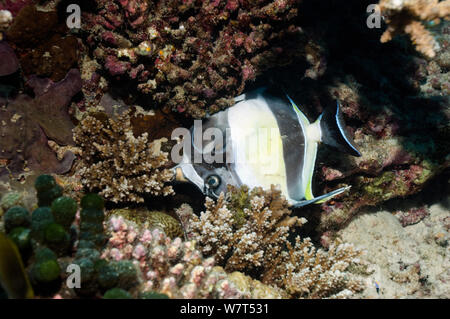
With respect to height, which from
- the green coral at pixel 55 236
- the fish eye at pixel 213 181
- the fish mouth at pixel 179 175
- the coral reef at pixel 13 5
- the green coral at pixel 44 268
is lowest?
the green coral at pixel 44 268

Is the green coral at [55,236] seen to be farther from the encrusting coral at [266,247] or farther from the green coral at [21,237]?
the encrusting coral at [266,247]

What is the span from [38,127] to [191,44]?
189 cm

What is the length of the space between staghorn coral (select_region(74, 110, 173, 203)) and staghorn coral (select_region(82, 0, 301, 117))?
55 cm

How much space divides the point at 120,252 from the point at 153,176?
105cm

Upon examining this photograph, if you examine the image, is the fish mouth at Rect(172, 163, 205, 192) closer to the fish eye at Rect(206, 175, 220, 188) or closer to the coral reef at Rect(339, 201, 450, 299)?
the fish eye at Rect(206, 175, 220, 188)

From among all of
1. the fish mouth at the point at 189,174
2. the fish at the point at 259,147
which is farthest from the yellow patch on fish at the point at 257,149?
the fish mouth at the point at 189,174

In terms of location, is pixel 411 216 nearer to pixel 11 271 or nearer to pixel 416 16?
pixel 416 16

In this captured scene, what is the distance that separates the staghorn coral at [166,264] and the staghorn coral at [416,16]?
2.75 metres

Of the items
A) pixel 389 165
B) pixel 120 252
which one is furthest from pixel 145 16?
pixel 389 165

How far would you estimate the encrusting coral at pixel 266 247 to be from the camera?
2.91 metres

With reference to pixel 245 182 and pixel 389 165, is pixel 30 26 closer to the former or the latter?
pixel 245 182

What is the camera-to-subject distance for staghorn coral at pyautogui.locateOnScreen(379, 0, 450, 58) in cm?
259

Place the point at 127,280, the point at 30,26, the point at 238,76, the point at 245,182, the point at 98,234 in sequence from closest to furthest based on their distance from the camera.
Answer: the point at 127,280 < the point at 98,234 < the point at 30,26 < the point at 245,182 < the point at 238,76
